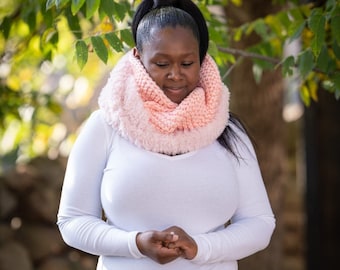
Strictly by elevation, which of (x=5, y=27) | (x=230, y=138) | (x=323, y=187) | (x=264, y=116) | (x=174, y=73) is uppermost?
(x=5, y=27)

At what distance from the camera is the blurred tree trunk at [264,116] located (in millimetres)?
4312

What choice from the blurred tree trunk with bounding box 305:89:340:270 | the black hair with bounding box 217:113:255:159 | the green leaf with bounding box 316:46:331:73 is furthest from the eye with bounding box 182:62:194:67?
the blurred tree trunk with bounding box 305:89:340:270

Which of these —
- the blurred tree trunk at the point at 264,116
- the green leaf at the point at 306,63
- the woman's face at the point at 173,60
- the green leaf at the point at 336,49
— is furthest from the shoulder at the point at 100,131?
the blurred tree trunk at the point at 264,116

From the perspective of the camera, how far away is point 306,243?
5.89m

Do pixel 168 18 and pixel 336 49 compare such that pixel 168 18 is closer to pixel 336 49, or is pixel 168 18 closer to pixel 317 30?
pixel 317 30

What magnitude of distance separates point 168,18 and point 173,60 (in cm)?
13

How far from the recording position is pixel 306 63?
9.38 feet

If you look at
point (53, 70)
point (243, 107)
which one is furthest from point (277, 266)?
point (53, 70)

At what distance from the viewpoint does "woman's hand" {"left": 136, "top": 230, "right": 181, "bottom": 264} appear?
2.03 meters

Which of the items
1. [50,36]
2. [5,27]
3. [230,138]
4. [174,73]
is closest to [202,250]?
[230,138]

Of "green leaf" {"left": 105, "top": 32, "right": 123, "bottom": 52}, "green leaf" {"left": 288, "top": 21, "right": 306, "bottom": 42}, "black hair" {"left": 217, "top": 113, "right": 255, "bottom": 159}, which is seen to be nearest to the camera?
"black hair" {"left": 217, "top": 113, "right": 255, "bottom": 159}

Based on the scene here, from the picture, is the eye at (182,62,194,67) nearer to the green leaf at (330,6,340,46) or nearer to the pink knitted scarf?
the pink knitted scarf

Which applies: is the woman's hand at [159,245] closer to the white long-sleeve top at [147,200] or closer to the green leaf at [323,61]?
the white long-sleeve top at [147,200]

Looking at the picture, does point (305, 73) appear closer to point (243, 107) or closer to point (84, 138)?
point (84, 138)
